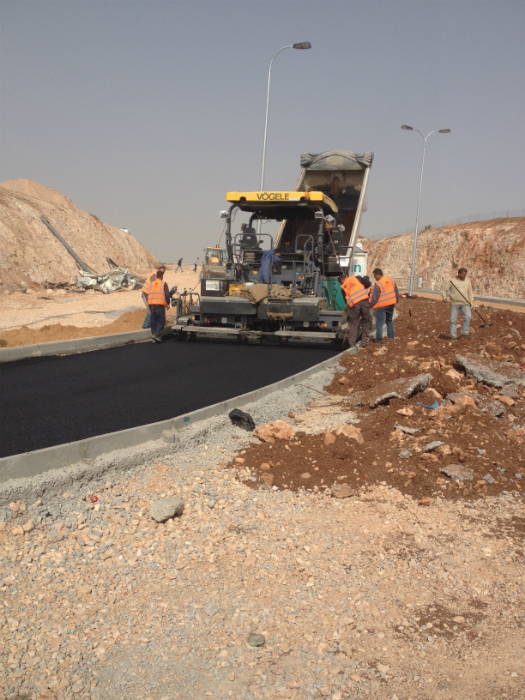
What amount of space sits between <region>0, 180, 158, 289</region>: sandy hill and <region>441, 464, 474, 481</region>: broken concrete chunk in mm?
19441

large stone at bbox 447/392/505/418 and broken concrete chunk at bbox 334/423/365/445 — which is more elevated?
large stone at bbox 447/392/505/418

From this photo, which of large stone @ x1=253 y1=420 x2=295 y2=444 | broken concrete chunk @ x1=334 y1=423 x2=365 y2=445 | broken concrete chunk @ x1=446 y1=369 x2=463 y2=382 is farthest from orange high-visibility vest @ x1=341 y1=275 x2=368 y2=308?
large stone @ x1=253 y1=420 x2=295 y2=444

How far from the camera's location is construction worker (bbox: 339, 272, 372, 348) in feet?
31.7

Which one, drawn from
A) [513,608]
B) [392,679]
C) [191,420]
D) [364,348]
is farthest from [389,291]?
[392,679]

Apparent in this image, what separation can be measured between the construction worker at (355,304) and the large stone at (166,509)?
6320 millimetres

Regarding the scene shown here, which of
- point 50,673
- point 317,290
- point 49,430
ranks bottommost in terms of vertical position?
point 50,673

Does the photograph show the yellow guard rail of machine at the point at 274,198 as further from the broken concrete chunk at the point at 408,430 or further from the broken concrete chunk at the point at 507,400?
the broken concrete chunk at the point at 408,430

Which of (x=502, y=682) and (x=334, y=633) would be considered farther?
(x=334, y=633)

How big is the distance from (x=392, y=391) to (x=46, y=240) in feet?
75.3

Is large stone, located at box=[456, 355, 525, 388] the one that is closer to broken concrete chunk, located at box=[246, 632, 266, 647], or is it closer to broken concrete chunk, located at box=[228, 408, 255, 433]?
broken concrete chunk, located at box=[228, 408, 255, 433]

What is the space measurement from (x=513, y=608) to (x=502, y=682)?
62 centimetres

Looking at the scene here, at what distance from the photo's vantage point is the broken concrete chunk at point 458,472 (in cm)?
462

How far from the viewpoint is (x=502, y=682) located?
102 inches

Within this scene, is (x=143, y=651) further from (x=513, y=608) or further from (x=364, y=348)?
(x=364, y=348)
